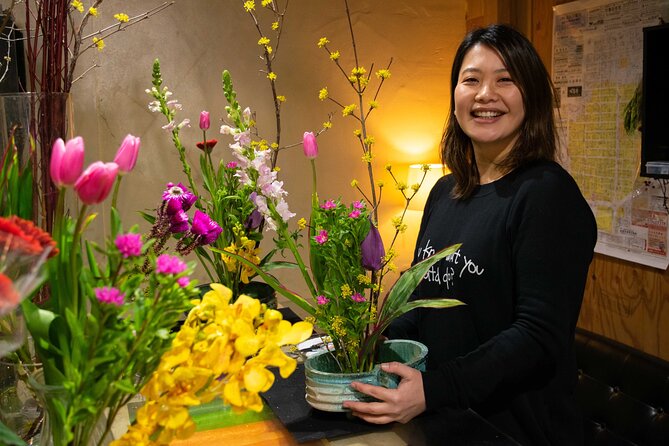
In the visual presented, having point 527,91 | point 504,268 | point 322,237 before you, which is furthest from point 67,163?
point 527,91

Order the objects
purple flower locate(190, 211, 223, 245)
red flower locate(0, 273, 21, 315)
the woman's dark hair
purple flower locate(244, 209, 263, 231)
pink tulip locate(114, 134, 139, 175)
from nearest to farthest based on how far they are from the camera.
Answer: red flower locate(0, 273, 21, 315)
pink tulip locate(114, 134, 139, 175)
purple flower locate(190, 211, 223, 245)
the woman's dark hair
purple flower locate(244, 209, 263, 231)

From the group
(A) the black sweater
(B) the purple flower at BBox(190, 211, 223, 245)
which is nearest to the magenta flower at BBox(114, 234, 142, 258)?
(B) the purple flower at BBox(190, 211, 223, 245)

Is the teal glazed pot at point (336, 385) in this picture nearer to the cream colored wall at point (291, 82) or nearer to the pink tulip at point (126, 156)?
the pink tulip at point (126, 156)

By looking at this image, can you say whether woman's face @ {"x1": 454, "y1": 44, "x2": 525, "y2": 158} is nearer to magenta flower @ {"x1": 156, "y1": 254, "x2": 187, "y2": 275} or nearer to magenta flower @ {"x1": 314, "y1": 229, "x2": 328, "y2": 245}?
magenta flower @ {"x1": 314, "y1": 229, "x2": 328, "y2": 245}

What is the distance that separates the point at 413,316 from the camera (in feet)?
5.26

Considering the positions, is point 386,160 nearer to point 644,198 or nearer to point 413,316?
point 644,198

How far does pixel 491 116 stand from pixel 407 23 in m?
2.48

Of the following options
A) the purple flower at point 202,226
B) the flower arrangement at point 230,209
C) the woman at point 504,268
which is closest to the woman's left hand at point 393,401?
the woman at point 504,268

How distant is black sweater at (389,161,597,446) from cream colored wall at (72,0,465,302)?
199cm

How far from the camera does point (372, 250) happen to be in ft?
3.78

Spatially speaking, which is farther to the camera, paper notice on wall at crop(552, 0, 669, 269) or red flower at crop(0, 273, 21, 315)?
paper notice on wall at crop(552, 0, 669, 269)

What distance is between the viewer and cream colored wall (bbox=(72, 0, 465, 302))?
328 centimetres

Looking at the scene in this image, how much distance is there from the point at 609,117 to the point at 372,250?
183cm

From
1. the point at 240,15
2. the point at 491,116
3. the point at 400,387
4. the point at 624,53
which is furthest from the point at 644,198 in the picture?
the point at 240,15
